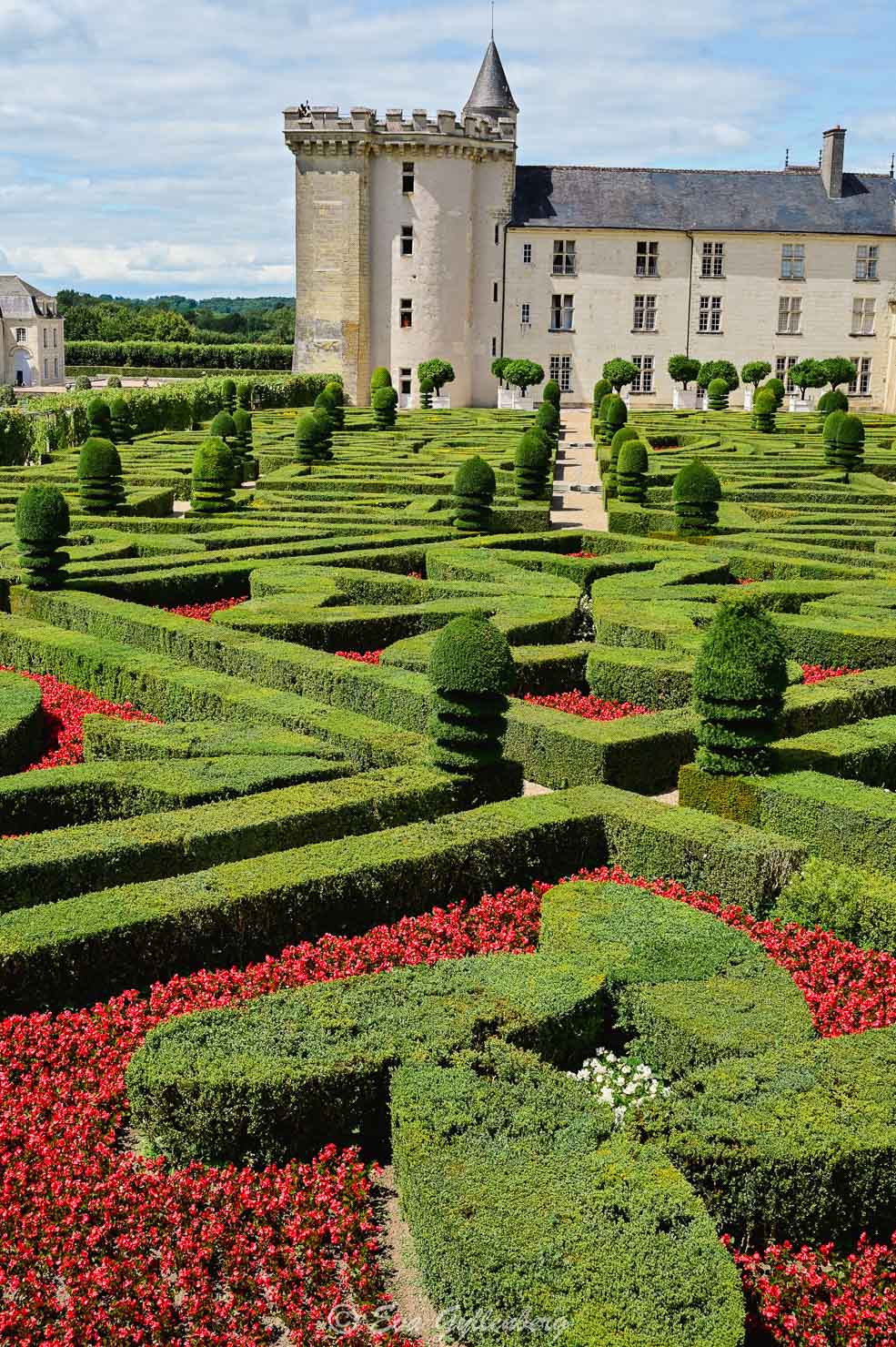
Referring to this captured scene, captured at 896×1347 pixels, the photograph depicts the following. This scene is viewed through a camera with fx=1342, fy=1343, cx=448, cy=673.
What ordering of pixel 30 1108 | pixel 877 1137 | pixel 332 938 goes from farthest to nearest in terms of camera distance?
pixel 332 938, pixel 30 1108, pixel 877 1137

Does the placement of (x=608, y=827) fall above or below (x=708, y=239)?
below

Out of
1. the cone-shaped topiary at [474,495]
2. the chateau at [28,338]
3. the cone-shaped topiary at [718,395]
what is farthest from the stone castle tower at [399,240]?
the cone-shaped topiary at [474,495]

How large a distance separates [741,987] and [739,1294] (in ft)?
7.66

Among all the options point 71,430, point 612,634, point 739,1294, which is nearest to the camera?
point 739,1294

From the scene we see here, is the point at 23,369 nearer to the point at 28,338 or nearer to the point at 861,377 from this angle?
the point at 28,338

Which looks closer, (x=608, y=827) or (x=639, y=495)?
(x=608, y=827)

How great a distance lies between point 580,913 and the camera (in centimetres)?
744

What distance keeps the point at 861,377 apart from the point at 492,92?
64.1ft

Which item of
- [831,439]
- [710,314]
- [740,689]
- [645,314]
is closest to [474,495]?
[831,439]

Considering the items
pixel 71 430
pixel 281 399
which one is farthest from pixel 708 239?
pixel 71 430

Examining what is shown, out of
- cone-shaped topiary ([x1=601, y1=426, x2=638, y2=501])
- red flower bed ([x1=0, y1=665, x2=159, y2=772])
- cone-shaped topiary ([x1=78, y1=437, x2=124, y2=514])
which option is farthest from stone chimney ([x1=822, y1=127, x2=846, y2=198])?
red flower bed ([x1=0, y1=665, x2=159, y2=772])

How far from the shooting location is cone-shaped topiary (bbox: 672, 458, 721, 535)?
19.7m

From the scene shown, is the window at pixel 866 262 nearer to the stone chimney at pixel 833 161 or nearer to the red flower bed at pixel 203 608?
the stone chimney at pixel 833 161

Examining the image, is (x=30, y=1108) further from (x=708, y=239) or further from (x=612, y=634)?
(x=708, y=239)
